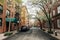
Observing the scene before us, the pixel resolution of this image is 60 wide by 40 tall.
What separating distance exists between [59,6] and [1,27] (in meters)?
19.9

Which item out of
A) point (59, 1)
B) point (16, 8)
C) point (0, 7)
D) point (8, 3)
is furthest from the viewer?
point (16, 8)

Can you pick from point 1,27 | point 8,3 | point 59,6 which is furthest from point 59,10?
Answer: point 1,27

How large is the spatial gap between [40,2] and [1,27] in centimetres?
1143

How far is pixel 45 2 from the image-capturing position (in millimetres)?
37688

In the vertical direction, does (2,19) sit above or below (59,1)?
below

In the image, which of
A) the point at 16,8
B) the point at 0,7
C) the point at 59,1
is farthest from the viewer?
the point at 16,8

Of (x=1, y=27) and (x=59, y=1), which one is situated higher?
(x=59, y=1)

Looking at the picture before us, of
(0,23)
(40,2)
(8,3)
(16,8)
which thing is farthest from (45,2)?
(16,8)

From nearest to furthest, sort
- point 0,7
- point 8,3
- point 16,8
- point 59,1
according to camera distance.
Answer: point 0,7 → point 8,3 → point 59,1 → point 16,8

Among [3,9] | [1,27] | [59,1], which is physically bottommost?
[1,27]

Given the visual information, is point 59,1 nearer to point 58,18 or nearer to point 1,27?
point 58,18

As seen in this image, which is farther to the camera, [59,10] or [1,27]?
[59,10]

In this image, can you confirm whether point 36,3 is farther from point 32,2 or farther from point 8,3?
point 8,3

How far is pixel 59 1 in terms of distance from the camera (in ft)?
151
